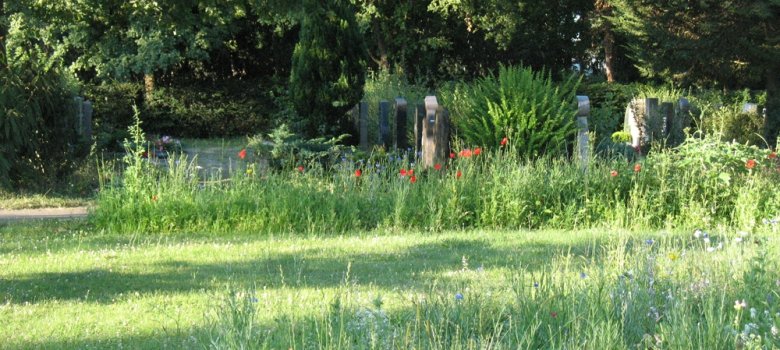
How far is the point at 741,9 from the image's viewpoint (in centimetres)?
1984

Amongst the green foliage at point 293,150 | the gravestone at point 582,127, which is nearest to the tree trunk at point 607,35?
the green foliage at point 293,150

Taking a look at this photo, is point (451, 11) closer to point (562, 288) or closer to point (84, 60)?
point (84, 60)

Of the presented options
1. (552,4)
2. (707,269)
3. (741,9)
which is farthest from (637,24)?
(707,269)

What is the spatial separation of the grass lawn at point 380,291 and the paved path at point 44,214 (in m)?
1.11

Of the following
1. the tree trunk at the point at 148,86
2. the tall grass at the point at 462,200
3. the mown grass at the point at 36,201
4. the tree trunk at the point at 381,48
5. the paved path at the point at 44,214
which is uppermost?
the tree trunk at the point at 381,48

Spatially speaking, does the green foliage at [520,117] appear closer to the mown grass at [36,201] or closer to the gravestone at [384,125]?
the gravestone at [384,125]

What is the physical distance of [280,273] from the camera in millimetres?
5715

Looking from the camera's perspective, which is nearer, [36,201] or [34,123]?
[36,201]

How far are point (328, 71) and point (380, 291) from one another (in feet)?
33.7

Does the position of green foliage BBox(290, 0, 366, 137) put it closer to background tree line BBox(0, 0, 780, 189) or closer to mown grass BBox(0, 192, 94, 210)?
background tree line BBox(0, 0, 780, 189)

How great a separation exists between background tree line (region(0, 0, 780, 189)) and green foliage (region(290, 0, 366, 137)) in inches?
0.9

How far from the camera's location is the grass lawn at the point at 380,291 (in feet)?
12.3

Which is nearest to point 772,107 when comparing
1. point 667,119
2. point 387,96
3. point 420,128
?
point 667,119

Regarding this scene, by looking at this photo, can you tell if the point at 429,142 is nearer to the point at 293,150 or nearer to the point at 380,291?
the point at 293,150
